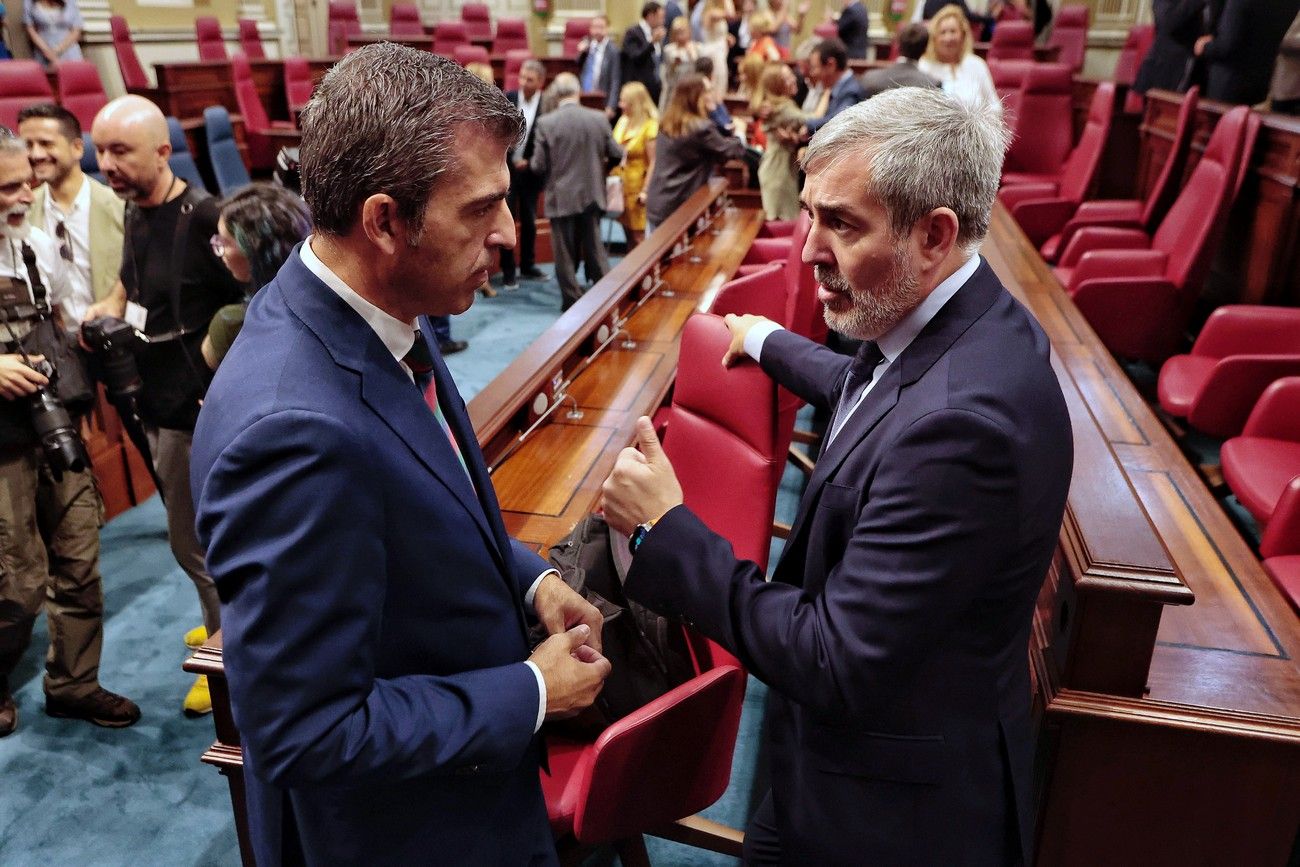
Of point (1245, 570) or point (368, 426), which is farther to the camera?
point (1245, 570)

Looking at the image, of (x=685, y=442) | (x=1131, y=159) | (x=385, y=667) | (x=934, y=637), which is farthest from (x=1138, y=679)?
Result: (x=1131, y=159)

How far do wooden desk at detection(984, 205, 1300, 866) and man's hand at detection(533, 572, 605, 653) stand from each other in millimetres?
640

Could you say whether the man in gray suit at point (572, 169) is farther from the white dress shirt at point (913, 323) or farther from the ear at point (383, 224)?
the ear at point (383, 224)

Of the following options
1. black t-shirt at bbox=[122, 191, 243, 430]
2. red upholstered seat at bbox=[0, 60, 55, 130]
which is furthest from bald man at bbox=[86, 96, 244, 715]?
red upholstered seat at bbox=[0, 60, 55, 130]

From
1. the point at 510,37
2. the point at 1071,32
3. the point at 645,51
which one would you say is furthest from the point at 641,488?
the point at 510,37

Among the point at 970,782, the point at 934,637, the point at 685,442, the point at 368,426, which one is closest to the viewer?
the point at 368,426

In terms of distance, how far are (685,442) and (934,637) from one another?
86 centimetres

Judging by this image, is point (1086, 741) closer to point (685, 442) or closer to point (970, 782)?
point (970, 782)

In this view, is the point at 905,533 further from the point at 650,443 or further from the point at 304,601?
the point at 304,601

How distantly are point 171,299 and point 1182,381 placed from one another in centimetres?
283

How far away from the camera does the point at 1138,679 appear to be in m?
1.33

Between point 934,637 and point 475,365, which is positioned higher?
point 934,637

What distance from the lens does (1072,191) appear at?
5.06 metres

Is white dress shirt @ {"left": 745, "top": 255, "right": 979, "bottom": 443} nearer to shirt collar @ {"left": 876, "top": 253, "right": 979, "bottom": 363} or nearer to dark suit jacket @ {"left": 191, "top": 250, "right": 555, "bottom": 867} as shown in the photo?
shirt collar @ {"left": 876, "top": 253, "right": 979, "bottom": 363}
